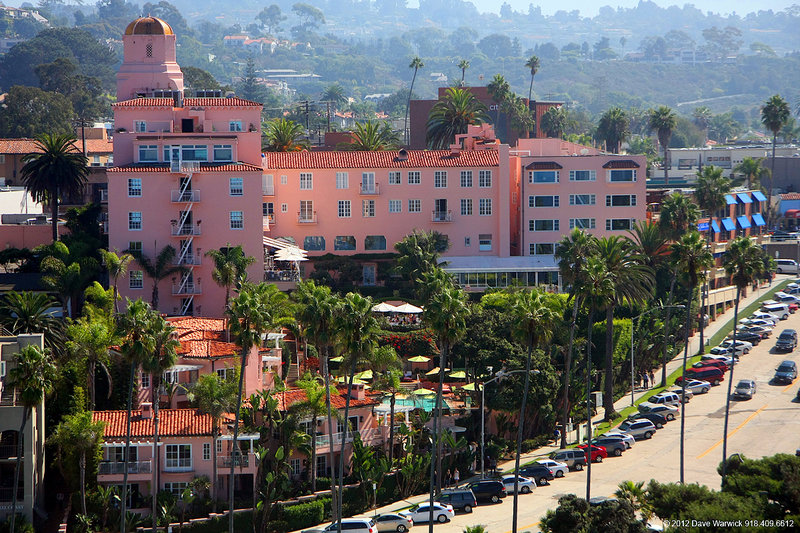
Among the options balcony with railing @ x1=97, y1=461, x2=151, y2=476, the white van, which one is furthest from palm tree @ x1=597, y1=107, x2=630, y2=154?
balcony with railing @ x1=97, y1=461, x2=151, y2=476

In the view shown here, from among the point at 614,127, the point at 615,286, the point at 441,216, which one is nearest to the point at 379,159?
the point at 441,216

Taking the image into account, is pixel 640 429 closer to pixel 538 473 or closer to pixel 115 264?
pixel 538 473

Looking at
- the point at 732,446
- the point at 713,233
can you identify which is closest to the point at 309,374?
the point at 732,446

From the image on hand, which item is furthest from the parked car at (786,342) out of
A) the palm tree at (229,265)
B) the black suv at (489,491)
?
the palm tree at (229,265)

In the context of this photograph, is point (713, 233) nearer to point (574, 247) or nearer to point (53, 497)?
point (574, 247)

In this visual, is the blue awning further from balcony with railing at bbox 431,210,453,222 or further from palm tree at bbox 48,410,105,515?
palm tree at bbox 48,410,105,515

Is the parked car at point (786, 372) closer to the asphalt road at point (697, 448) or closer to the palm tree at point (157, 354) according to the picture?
the asphalt road at point (697, 448)
